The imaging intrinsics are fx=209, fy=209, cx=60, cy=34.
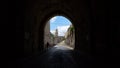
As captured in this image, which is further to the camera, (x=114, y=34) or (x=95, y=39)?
(x=95, y=39)

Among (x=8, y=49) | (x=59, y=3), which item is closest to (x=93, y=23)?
(x=8, y=49)

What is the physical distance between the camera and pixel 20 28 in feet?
46.8

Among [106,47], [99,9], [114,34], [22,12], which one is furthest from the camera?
[22,12]

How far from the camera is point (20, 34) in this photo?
1427 cm

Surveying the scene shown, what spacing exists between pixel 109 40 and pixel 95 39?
3465 millimetres

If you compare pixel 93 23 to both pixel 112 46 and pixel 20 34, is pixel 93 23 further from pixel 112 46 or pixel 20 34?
pixel 20 34

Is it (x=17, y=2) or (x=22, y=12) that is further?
(x=22, y=12)

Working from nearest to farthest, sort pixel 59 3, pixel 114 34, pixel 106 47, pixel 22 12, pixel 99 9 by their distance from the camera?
pixel 114 34 < pixel 106 47 < pixel 99 9 < pixel 22 12 < pixel 59 3

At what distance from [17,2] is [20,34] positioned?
236 cm

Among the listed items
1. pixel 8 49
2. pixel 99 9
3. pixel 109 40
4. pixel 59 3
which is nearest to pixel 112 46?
pixel 109 40

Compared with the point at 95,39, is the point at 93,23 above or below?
above

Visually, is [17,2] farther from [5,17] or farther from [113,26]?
[113,26]

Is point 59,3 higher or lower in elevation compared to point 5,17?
higher

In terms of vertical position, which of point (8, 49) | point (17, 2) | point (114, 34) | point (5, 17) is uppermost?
point (17, 2)
